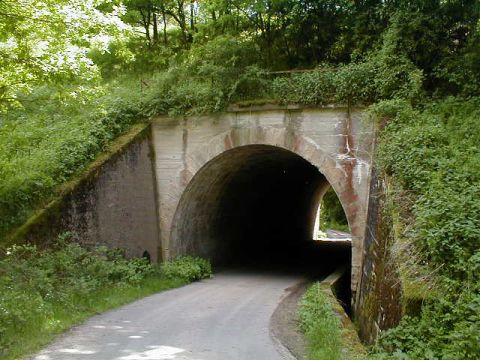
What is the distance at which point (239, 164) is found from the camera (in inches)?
574

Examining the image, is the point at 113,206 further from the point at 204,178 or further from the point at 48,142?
the point at 204,178

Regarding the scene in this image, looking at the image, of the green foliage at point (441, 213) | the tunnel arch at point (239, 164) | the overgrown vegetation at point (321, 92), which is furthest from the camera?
the tunnel arch at point (239, 164)

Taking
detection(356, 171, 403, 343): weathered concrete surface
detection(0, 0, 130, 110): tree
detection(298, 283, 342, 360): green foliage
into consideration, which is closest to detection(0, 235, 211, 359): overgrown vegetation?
detection(0, 0, 130, 110): tree

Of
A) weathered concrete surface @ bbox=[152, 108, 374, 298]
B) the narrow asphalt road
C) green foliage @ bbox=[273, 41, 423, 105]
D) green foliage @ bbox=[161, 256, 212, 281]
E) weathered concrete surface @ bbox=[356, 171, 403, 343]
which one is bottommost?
green foliage @ bbox=[161, 256, 212, 281]

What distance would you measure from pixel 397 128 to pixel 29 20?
23.2 ft

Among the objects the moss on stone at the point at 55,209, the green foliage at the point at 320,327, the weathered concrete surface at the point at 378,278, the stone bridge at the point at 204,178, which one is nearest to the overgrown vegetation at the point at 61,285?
the moss on stone at the point at 55,209

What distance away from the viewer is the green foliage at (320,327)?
21.5 feet

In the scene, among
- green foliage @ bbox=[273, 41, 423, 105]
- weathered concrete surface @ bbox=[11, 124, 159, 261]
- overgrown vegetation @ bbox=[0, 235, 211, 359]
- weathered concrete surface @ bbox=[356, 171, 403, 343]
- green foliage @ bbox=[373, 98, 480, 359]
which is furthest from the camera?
Result: green foliage @ bbox=[273, 41, 423, 105]

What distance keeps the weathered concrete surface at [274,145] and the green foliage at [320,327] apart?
230 cm

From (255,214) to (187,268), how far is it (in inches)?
246

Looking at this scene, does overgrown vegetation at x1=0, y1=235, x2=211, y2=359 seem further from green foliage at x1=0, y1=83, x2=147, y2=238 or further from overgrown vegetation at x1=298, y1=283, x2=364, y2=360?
overgrown vegetation at x1=298, y1=283, x2=364, y2=360

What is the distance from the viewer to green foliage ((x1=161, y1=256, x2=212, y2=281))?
12.5 meters

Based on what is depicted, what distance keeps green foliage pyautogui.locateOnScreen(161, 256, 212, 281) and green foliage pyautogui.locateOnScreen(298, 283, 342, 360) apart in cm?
381

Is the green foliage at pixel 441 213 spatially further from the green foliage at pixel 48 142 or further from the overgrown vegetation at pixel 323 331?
the green foliage at pixel 48 142
